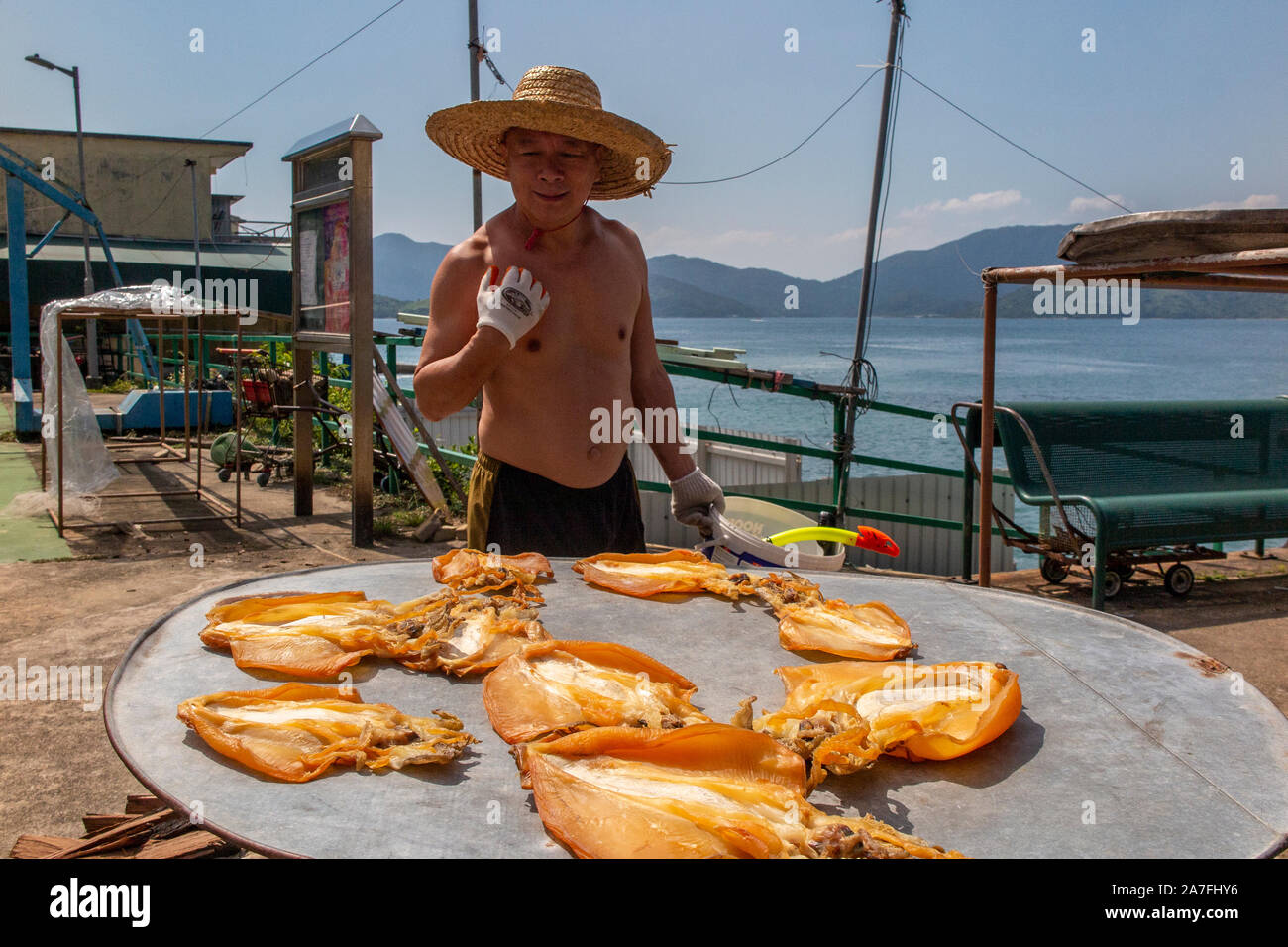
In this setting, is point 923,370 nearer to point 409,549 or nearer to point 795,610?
point 409,549

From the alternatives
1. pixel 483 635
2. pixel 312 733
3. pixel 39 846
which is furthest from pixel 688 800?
pixel 39 846

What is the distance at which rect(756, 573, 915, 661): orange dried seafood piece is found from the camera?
6.72ft

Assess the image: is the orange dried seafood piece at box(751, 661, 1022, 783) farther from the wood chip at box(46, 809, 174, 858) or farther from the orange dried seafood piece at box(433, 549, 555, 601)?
the wood chip at box(46, 809, 174, 858)

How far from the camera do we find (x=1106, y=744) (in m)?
1.62

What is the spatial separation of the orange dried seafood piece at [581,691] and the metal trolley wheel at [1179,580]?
242 inches

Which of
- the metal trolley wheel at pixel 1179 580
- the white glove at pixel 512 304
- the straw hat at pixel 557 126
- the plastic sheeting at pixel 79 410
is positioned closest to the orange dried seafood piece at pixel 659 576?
the white glove at pixel 512 304

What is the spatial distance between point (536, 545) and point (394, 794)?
75.0 inches

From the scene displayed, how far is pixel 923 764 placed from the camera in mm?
1571

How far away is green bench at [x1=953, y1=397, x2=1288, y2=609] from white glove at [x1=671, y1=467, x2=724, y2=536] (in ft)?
11.5

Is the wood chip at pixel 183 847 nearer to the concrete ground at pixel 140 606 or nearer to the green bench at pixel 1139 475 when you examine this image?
the concrete ground at pixel 140 606

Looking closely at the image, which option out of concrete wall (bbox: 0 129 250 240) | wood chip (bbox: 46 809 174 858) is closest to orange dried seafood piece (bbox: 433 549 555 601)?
wood chip (bbox: 46 809 174 858)

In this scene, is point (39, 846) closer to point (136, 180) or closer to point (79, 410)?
point (79, 410)

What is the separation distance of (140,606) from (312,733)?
16.7ft
